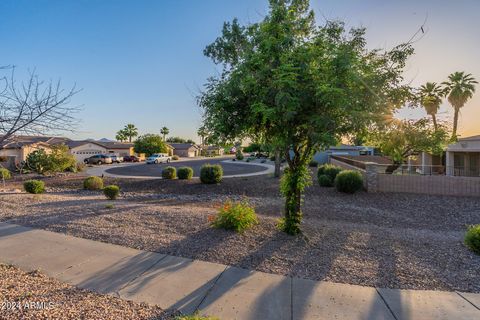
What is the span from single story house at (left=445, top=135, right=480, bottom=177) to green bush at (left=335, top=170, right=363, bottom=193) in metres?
11.0

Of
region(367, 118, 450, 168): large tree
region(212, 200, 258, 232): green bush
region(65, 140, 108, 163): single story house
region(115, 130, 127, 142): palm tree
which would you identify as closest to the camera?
region(212, 200, 258, 232): green bush

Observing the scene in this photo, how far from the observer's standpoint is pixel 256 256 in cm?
546

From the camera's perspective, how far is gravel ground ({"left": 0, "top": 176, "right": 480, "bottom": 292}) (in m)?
4.94

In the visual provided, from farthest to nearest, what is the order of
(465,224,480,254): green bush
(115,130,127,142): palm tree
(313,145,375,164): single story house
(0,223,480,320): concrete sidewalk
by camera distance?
(115,130,127,142): palm tree < (313,145,375,164): single story house < (465,224,480,254): green bush < (0,223,480,320): concrete sidewalk

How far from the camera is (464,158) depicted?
22.7m

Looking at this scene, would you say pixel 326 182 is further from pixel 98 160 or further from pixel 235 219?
pixel 98 160

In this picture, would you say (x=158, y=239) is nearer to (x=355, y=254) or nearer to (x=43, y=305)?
(x=43, y=305)

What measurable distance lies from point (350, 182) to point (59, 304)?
13091 mm

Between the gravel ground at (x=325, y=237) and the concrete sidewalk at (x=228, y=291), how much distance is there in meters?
0.36

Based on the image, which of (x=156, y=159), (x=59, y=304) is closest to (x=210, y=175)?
(x=59, y=304)

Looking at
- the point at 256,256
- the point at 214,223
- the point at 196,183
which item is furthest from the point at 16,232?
the point at 196,183

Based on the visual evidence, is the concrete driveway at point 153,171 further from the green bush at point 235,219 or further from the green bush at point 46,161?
the green bush at point 235,219

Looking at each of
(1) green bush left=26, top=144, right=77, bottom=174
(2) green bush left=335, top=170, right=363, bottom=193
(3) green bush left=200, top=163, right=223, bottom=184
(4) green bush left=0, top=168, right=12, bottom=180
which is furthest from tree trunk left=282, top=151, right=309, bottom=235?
(1) green bush left=26, top=144, right=77, bottom=174

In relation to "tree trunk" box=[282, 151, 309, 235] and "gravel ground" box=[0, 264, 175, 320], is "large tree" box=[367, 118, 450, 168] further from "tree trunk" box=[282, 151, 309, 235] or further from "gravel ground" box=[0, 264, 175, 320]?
"gravel ground" box=[0, 264, 175, 320]
